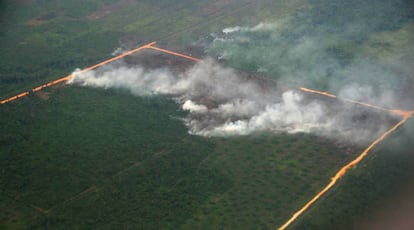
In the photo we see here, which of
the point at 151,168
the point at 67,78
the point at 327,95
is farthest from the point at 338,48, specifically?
the point at 67,78

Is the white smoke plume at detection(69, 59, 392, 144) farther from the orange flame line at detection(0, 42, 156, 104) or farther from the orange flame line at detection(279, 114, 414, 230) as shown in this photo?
the orange flame line at detection(279, 114, 414, 230)

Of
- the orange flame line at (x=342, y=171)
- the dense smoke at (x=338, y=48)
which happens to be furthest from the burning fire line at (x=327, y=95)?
the dense smoke at (x=338, y=48)

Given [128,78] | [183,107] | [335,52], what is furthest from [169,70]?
[335,52]

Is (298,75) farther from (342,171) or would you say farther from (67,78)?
(67,78)

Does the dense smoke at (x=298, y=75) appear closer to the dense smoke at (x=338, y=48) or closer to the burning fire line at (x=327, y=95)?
the dense smoke at (x=338, y=48)

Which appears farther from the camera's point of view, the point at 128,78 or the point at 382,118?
the point at 128,78

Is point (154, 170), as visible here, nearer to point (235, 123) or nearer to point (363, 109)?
point (235, 123)

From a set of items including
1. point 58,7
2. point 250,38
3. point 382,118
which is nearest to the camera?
point 382,118
